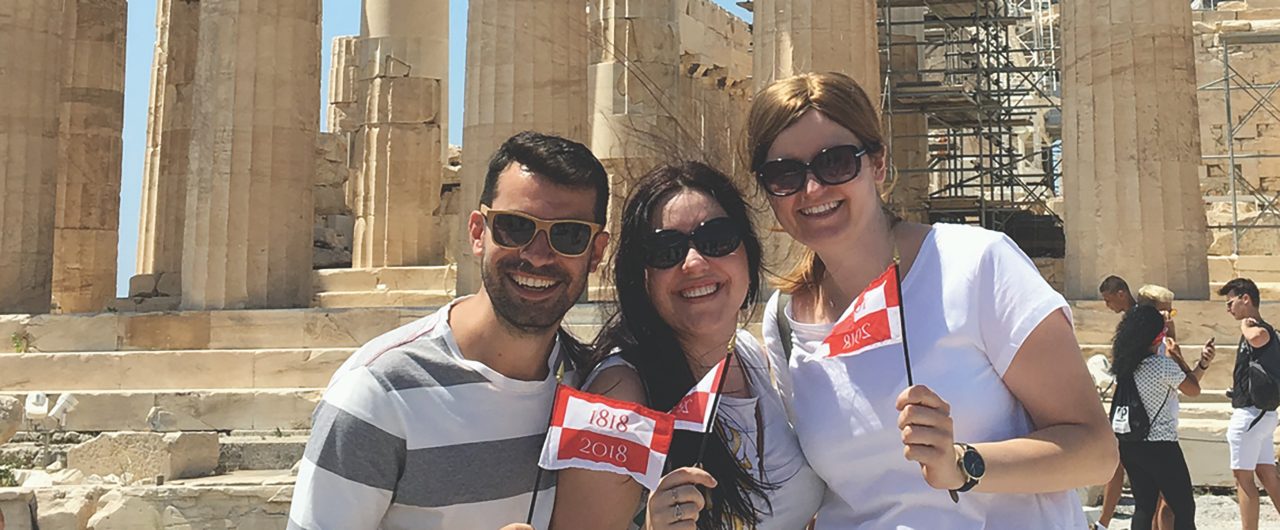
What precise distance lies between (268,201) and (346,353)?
11.3 feet

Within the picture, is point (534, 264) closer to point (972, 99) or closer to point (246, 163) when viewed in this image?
point (246, 163)

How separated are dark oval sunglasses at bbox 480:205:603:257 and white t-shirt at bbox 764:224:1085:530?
649 mm

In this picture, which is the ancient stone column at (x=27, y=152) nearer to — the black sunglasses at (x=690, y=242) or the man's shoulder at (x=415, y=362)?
the man's shoulder at (x=415, y=362)

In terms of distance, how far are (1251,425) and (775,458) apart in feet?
20.0

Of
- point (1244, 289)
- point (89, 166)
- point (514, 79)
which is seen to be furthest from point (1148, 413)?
point (89, 166)

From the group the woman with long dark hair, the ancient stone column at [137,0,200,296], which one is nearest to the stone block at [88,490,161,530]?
the woman with long dark hair

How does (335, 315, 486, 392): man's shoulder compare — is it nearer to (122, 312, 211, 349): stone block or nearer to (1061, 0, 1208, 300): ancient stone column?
(1061, 0, 1208, 300): ancient stone column

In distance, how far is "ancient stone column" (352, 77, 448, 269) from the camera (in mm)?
20297

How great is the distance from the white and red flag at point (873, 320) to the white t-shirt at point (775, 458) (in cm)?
26

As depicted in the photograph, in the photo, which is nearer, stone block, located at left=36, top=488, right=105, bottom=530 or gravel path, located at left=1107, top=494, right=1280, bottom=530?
stone block, located at left=36, top=488, right=105, bottom=530

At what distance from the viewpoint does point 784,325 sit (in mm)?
2977

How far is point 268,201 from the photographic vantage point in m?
15.5

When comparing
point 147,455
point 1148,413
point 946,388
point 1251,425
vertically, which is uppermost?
point 946,388

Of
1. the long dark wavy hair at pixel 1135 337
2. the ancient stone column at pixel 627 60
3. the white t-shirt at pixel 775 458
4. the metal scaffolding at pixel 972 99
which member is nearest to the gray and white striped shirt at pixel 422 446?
the white t-shirt at pixel 775 458
